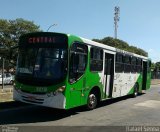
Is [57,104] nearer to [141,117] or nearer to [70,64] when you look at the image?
[70,64]

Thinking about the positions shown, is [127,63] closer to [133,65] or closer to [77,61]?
[133,65]

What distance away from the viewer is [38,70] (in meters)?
11.8

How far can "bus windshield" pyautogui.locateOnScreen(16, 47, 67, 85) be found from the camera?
11.6 meters

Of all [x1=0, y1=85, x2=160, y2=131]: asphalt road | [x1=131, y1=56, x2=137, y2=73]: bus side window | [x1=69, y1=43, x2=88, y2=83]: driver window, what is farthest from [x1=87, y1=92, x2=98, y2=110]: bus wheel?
[x1=131, y1=56, x2=137, y2=73]: bus side window

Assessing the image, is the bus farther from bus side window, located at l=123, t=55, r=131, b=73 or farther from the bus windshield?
bus side window, located at l=123, t=55, r=131, b=73

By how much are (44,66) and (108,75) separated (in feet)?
16.3

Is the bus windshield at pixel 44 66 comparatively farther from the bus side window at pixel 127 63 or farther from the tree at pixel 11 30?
the tree at pixel 11 30

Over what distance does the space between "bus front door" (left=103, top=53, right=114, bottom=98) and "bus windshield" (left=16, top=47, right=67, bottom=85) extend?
4.20 m

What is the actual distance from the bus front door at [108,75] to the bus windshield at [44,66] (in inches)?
166

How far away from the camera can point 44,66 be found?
11.7 m

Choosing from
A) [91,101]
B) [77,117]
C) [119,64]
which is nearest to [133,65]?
[119,64]

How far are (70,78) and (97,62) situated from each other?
276 centimetres

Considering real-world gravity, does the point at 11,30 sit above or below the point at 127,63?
above

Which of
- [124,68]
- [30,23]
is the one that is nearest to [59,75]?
[124,68]
